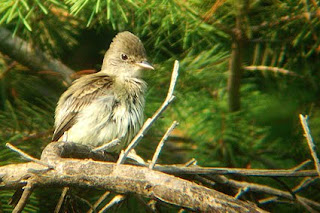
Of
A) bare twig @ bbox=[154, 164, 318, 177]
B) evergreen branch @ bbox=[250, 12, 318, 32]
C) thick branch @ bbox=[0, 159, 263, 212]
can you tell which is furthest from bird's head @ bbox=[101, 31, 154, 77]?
thick branch @ bbox=[0, 159, 263, 212]

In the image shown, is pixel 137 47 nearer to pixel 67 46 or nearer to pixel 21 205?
pixel 67 46

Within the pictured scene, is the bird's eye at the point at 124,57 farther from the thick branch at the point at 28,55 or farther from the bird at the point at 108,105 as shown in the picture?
the thick branch at the point at 28,55

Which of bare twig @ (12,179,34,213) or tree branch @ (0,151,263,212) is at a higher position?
tree branch @ (0,151,263,212)

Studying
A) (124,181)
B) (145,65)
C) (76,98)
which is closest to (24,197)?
(124,181)

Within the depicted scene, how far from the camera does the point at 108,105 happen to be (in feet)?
12.1

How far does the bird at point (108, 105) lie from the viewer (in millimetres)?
3658

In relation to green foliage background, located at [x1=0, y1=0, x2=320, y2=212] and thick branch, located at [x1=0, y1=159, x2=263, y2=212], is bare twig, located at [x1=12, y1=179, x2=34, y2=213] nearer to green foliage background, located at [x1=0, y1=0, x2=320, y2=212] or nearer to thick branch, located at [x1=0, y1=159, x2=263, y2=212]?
thick branch, located at [x1=0, y1=159, x2=263, y2=212]

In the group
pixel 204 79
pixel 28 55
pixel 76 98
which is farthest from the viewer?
pixel 28 55

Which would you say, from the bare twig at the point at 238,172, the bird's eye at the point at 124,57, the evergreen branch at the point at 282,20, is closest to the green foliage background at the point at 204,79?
the evergreen branch at the point at 282,20

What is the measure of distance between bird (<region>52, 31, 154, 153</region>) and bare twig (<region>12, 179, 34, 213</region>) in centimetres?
123

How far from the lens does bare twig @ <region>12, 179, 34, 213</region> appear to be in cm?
216

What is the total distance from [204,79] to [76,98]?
0.93m

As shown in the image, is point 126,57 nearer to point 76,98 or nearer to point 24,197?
point 76,98

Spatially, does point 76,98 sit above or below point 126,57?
below
